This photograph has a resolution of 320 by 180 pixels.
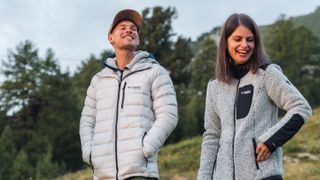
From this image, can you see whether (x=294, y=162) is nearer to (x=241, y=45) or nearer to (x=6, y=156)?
(x=241, y=45)

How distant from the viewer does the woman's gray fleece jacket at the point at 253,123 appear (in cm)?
290

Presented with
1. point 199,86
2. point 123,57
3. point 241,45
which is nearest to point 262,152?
point 241,45

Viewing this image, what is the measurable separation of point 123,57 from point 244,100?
1067mm

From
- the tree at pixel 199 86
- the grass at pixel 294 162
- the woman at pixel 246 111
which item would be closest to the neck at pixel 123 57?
the woman at pixel 246 111

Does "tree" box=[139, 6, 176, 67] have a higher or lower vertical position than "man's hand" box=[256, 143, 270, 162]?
higher

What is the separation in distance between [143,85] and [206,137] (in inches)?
23.4

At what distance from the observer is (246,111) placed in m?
3.02

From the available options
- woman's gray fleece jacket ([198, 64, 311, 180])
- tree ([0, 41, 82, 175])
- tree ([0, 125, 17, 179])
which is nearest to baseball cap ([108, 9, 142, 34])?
woman's gray fleece jacket ([198, 64, 311, 180])

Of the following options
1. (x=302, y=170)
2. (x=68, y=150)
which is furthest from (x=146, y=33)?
(x=302, y=170)

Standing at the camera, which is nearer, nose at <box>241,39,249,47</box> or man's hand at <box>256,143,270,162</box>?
man's hand at <box>256,143,270,162</box>

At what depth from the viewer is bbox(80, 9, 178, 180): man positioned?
346 centimetres

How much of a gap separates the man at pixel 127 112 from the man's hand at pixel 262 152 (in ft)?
2.45

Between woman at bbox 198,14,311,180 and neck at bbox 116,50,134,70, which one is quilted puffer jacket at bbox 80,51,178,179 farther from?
woman at bbox 198,14,311,180

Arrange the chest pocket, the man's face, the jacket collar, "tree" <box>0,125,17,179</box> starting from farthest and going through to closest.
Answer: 1. "tree" <box>0,125,17,179</box>
2. the man's face
3. the jacket collar
4. the chest pocket
